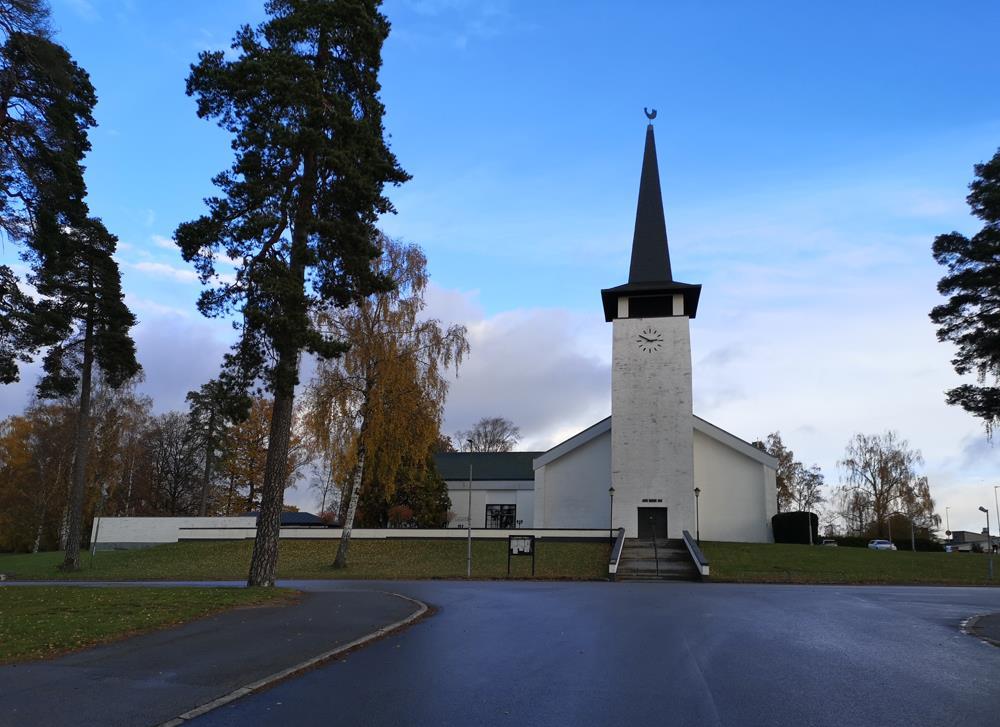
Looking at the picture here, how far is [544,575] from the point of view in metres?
26.8

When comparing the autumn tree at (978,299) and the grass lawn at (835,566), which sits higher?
the autumn tree at (978,299)

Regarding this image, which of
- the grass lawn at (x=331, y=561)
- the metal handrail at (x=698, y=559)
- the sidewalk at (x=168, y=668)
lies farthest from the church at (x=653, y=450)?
the sidewalk at (x=168, y=668)

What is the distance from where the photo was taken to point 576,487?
4494 centimetres

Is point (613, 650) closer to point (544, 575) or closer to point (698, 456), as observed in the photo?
point (544, 575)

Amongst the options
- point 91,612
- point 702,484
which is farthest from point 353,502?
point 702,484

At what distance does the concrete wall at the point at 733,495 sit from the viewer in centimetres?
4309

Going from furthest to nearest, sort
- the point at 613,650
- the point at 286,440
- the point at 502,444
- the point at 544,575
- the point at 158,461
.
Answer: the point at 502,444 → the point at 158,461 → the point at 544,575 → the point at 286,440 → the point at 613,650

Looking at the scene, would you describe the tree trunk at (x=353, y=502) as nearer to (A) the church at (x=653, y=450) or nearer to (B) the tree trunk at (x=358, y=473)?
(B) the tree trunk at (x=358, y=473)

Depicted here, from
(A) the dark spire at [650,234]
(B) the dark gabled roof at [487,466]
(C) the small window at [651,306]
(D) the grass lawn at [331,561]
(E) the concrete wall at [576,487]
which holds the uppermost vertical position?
(A) the dark spire at [650,234]

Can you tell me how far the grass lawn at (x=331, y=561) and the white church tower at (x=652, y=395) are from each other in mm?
4578

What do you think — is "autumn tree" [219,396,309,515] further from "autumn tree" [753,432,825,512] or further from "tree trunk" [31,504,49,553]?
"autumn tree" [753,432,825,512]

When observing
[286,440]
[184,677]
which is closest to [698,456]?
[286,440]

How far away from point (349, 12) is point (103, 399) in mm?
44144

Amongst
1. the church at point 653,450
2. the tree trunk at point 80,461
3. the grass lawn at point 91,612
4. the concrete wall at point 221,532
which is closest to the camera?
the grass lawn at point 91,612
